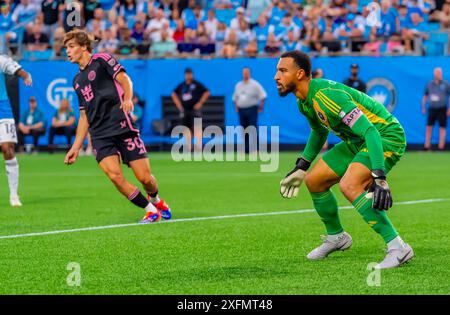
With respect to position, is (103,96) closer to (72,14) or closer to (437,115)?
(437,115)

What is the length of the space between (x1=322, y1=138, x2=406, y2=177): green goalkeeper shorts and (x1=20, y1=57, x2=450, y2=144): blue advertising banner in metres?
18.5

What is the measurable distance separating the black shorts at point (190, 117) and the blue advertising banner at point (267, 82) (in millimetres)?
1049

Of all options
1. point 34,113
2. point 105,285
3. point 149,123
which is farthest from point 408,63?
point 105,285

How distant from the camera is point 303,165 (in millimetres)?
9305

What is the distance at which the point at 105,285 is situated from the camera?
310 inches

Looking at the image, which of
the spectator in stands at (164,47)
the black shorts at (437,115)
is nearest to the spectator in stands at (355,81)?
the black shorts at (437,115)

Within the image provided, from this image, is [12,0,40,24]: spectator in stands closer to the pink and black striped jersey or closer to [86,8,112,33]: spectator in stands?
[86,8,112,33]: spectator in stands

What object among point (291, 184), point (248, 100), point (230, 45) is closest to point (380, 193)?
point (291, 184)

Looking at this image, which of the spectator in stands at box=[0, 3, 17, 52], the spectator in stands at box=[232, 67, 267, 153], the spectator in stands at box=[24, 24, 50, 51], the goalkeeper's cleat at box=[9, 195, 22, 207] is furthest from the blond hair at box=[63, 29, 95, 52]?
the spectator in stands at box=[0, 3, 17, 52]

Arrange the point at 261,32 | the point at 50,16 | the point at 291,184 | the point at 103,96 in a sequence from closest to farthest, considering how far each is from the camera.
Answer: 1. the point at 291,184
2. the point at 103,96
3. the point at 261,32
4. the point at 50,16

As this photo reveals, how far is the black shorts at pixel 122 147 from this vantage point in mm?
12383

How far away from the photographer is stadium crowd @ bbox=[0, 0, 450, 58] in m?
27.7

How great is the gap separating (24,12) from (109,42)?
371cm
